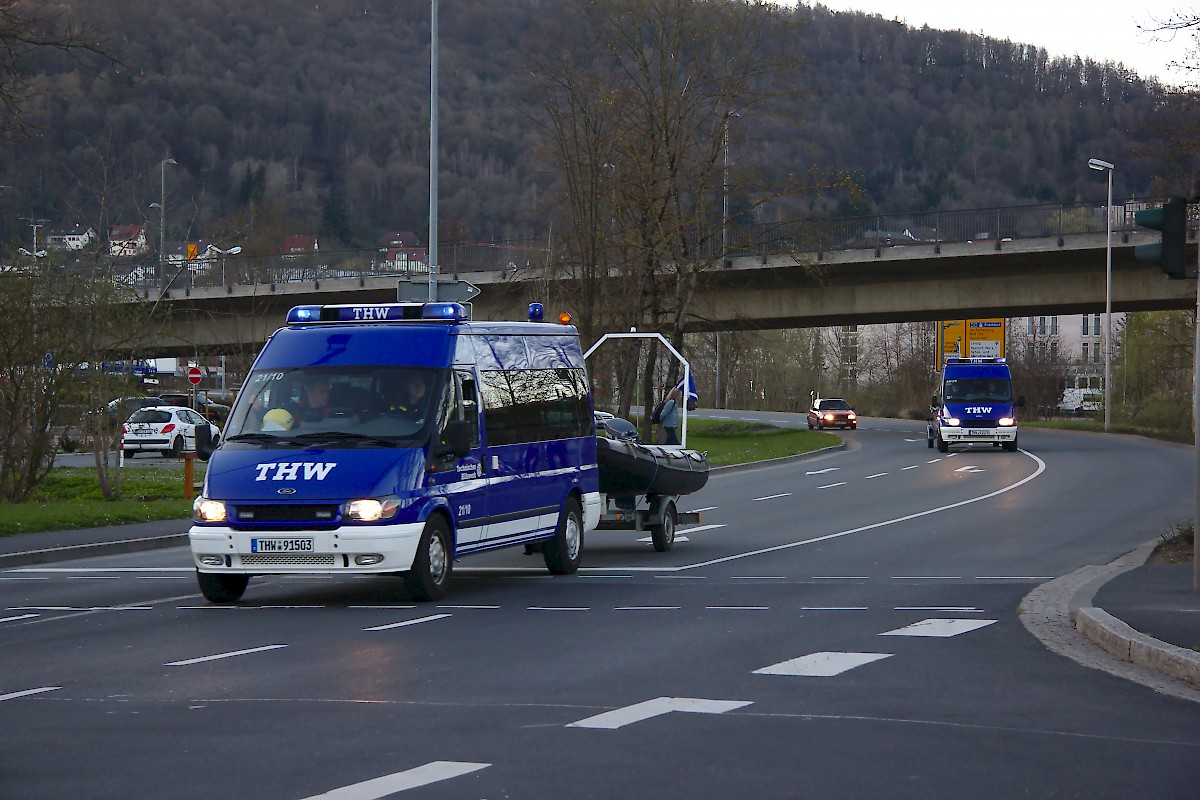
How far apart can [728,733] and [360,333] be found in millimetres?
8031

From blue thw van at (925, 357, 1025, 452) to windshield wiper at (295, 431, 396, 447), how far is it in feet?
124

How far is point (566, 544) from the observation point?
54.4 feet

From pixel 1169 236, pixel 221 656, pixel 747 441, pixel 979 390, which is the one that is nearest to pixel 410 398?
pixel 221 656

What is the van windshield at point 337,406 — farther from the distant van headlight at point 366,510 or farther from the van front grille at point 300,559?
the van front grille at point 300,559

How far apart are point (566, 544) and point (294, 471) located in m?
4.00

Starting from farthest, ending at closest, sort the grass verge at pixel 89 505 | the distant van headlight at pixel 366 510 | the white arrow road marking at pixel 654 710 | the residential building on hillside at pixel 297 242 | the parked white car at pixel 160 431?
1. the residential building on hillside at pixel 297 242
2. the parked white car at pixel 160 431
3. the grass verge at pixel 89 505
4. the distant van headlight at pixel 366 510
5. the white arrow road marking at pixel 654 710

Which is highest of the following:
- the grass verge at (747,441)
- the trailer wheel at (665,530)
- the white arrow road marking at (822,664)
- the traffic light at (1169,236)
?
the traffic light at (1169,236)

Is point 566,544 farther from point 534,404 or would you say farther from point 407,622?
point 407,622

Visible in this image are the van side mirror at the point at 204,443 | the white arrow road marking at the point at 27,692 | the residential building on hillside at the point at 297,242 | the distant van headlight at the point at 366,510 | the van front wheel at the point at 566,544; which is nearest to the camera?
the white arrow road marking at the point at 27,692

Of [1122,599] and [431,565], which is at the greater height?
[431,565]

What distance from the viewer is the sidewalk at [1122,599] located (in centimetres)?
1006

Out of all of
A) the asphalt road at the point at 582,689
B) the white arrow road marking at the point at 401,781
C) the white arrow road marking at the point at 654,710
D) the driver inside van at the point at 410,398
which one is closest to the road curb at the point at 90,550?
the asphalt road at the point at 582,689

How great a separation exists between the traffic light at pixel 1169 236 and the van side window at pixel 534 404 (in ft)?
19.3

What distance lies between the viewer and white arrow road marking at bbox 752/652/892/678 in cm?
972
